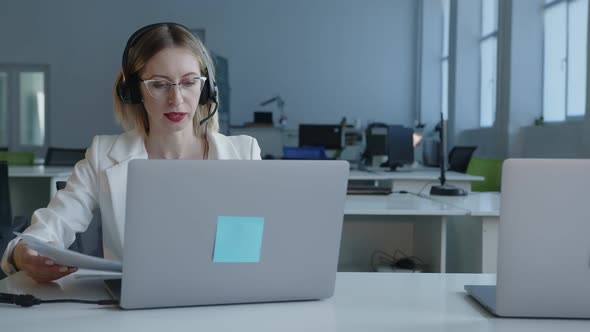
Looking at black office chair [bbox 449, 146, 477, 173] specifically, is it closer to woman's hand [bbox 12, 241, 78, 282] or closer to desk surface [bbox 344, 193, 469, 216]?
desk surface [bbox 344, 193, 469, 216]

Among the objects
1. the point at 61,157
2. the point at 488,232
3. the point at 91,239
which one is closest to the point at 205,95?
the point at 91,239

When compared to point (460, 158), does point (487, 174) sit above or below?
below

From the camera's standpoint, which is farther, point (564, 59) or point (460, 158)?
point (460, 158)

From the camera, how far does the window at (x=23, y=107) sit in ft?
33.0

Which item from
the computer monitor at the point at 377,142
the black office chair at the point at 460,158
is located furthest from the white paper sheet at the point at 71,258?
the black office chair at the point at 460,158

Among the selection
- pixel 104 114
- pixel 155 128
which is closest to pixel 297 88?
pixel 104 114

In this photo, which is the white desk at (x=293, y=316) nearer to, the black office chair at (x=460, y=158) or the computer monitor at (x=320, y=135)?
the black office chair at (x=460, y=158)

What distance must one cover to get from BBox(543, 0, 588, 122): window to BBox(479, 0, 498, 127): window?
149 centimetres

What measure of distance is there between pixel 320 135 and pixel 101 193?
6.15 meters

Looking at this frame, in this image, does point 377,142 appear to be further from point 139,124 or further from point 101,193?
point 101,193

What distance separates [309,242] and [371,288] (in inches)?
10.1

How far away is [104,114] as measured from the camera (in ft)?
33.1

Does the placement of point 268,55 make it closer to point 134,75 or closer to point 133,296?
point 134,75

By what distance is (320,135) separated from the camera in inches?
301
